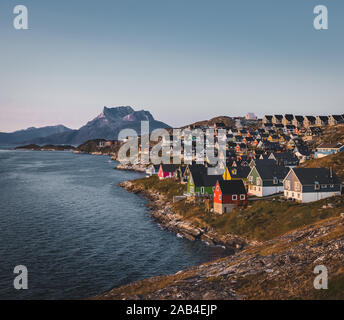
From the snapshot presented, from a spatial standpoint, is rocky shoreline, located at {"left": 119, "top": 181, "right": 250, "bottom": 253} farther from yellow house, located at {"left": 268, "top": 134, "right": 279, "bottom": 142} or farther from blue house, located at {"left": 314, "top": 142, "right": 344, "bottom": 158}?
yellow house, located at {"left": 268, "top": 134, "right": 279, "bottom": 142}

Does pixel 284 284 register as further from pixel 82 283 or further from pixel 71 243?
pixel 71 243

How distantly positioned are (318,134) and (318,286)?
162m

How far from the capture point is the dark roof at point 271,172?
246ft

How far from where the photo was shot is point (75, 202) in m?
92.9

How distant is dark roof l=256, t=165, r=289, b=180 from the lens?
246 ft

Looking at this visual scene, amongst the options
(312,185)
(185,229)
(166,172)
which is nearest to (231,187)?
(185,229)

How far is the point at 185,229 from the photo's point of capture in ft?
207

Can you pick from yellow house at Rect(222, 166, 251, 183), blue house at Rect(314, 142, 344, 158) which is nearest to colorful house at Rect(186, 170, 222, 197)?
yellow house at Rect(222, 166, 251, 183)

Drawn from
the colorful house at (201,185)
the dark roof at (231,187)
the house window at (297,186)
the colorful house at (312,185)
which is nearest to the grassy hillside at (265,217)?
the dark roof at (231,187)

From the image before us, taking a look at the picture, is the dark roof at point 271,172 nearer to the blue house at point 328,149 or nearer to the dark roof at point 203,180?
the dark roof at point 203,180

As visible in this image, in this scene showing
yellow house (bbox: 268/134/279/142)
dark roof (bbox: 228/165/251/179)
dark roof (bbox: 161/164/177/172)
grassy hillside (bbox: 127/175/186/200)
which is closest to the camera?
dark roof (bbox: 228/165/251/179)

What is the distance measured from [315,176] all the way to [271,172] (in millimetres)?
11751

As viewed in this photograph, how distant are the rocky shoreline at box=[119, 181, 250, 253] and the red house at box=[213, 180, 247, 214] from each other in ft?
23.3
